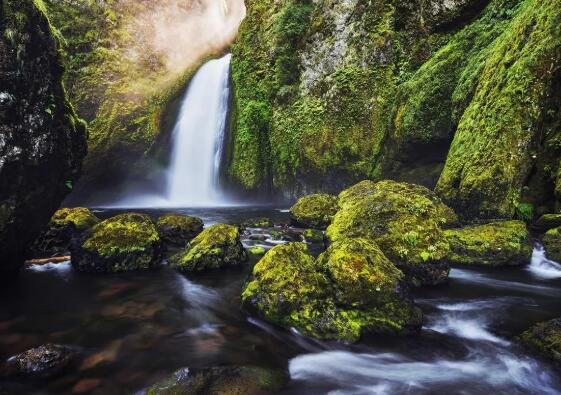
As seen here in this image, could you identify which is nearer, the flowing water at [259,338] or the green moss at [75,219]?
the flowing water at [259,338]

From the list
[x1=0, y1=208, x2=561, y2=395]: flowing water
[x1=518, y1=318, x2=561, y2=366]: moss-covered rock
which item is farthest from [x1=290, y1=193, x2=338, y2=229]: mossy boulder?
[x1=518, y1=318, x2=561, y2=366]: moss-covered rock

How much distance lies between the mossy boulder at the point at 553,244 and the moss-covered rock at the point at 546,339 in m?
3.58

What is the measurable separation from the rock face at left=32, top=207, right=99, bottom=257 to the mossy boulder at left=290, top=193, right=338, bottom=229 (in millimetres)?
5954

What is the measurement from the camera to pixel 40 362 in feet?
12.3

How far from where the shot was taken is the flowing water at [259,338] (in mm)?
3768

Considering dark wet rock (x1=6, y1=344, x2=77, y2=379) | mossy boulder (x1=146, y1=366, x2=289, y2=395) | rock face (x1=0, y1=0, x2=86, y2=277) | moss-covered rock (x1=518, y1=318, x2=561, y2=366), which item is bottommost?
dark wet rock (x1=6, y1=344, x2=77, y2=379)

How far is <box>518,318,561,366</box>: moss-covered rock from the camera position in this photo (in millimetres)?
3824

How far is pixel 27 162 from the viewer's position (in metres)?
5.57

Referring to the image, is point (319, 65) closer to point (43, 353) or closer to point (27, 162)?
point (27, 162)

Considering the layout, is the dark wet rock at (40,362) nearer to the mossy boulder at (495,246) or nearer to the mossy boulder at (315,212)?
the mossy boulder at (495,246)

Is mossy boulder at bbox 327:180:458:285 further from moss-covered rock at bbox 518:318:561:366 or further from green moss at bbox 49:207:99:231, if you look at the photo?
green moss at bbox 49:207:99:231

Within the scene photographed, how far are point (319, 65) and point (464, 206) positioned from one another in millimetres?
11450

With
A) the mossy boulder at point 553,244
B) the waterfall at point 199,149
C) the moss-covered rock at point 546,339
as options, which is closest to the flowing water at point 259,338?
the moss-covered rock at point 546,339

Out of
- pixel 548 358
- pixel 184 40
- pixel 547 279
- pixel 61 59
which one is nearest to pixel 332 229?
pixel 547 279
